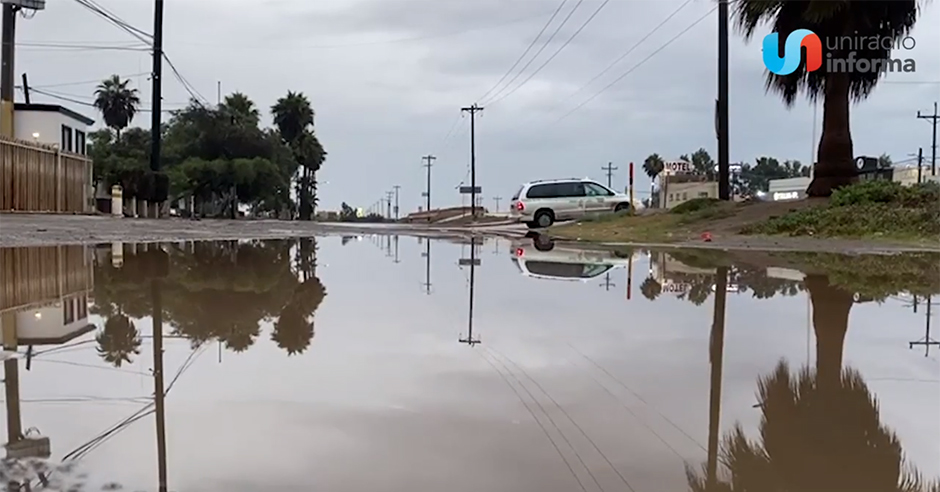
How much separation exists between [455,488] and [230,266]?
857cm

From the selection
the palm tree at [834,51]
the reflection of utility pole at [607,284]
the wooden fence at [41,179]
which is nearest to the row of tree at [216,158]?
the wooden fence at [41,179]

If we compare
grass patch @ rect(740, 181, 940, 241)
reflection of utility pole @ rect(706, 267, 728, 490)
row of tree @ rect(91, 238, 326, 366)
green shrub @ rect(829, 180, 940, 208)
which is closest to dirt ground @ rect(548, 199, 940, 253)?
grass patch @ rect(740, 181, 940, 241)

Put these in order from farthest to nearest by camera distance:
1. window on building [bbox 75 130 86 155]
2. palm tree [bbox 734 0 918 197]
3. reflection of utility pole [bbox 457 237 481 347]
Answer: window on building [bbox 75 130 86 155] < palm tree [bbox 734 0 918 197] < reflection of utility pole [bbox 457 237 481 347]

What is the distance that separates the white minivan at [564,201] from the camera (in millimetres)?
28562

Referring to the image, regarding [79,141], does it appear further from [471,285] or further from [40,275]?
[471,285]

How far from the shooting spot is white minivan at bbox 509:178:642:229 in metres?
28.6

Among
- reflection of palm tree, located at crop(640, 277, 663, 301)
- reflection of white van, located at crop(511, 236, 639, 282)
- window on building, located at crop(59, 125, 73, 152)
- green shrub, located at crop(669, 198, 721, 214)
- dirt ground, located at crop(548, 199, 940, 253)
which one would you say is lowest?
reflection of palm tree, located at crop(640, 277, 663, 301)

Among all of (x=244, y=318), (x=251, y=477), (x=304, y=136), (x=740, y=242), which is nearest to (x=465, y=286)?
(x=244, y=318)

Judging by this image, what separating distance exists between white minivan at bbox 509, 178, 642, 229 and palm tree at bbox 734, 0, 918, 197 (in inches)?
318

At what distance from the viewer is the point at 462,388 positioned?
4.28 m

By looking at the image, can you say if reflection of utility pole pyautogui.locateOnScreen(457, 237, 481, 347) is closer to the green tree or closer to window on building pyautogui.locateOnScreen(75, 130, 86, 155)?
window on building pyautogui.locateOnScreen(75, 130, 86, 155)

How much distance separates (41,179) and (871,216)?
2468 cm

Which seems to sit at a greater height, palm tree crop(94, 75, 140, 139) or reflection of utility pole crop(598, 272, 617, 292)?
palm tree crop(94, 75, 140, 139)

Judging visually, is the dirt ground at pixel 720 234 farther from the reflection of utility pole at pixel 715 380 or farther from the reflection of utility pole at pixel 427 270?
the reflection of utility pole at pixel 715 380
